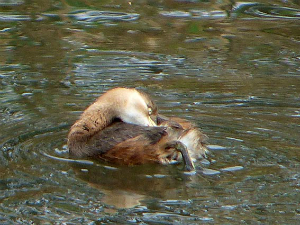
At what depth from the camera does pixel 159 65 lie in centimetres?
749

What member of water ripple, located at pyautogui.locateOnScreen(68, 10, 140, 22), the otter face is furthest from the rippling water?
the otter face

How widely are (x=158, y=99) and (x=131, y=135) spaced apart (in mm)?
1564

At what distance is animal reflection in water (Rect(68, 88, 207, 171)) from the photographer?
4.81 metres

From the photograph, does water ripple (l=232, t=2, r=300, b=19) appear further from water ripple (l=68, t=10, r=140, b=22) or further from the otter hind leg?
the otter hind leg


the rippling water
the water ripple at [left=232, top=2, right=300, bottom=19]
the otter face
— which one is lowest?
the rippling water

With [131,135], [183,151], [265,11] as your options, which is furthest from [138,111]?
[265,11]

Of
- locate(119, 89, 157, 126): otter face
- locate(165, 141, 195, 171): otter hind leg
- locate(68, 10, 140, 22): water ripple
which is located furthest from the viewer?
locate(68, 10, 140, 22): water ripple

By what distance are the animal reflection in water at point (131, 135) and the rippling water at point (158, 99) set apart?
11cm

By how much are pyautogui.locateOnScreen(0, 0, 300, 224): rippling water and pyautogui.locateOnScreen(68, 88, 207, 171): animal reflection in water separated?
0.36ft

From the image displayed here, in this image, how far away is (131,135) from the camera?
16.0 ft

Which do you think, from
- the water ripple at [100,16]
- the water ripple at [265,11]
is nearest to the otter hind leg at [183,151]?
the water ripple at [100,16]

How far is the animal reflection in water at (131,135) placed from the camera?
4812 millimetres

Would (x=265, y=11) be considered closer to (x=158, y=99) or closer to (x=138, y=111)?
(x=158, y=99)

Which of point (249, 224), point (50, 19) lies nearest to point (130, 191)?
point (249, 224)
